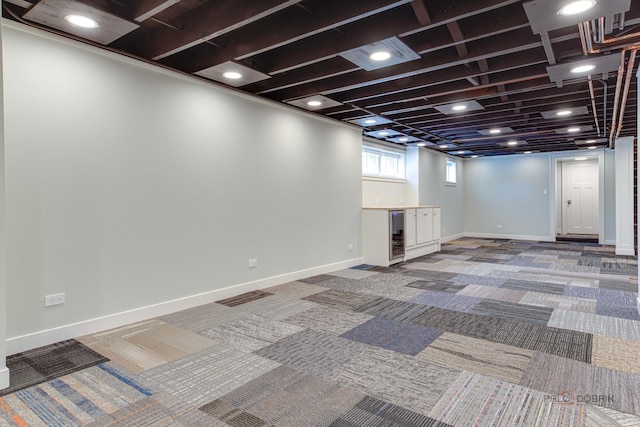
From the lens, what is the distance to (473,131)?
685cm

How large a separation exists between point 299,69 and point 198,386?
3201mm

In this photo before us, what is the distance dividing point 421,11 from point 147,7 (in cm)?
190

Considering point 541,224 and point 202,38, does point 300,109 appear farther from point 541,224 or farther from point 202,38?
point 541,224

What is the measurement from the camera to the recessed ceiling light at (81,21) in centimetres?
262

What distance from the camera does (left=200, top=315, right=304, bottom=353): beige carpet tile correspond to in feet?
9.46

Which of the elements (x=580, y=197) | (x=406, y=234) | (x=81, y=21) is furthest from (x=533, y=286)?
(x=580, y=197)

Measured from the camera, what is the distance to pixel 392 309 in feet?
12.4

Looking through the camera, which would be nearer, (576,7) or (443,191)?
(576,7)

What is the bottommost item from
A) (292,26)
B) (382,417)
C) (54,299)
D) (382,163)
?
(382,417)

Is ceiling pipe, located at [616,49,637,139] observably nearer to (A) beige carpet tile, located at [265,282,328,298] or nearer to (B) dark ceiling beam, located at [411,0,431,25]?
(B) dark ceiling beam, located at [411,0,431,25]

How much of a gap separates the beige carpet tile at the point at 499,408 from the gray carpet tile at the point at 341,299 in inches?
69.4

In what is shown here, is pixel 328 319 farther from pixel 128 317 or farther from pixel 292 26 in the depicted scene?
pixel 292 26

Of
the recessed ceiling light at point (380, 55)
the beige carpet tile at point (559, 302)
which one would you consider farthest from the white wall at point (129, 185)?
the beige carpet tile at point (559, 302)

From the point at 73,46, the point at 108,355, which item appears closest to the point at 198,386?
the point at 108,355
